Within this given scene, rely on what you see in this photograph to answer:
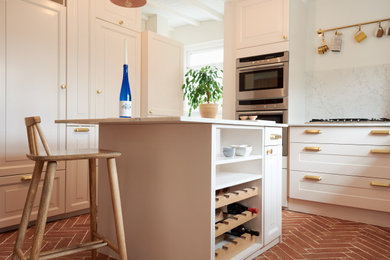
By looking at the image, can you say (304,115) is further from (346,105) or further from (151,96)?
(151,96)

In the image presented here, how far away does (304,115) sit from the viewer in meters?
3.89

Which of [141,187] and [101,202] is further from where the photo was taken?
[101,202]

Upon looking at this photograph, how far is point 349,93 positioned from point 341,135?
2.93 feet

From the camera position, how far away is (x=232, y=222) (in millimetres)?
1871

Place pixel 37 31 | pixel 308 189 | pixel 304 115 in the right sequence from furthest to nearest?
pixel 304 115 < pixel 308 189 < pixel 37 31

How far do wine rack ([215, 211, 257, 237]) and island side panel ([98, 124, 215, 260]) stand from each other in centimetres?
20

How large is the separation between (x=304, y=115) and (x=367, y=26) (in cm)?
122

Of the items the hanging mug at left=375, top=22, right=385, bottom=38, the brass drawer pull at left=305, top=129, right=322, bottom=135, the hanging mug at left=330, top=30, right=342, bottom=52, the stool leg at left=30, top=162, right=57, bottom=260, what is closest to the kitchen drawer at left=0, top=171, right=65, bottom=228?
the stool leg at left=30, top=162, right=57, bottom=260

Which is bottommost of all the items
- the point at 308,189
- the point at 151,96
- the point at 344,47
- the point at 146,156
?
the point at 308,189

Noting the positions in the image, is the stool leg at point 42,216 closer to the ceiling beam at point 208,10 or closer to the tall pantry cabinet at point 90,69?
the tall pantry cabinet at point 90,69

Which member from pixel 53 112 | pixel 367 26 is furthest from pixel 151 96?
pixel 367 26

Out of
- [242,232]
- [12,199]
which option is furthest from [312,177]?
[12,199]

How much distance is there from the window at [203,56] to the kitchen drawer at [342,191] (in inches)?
95.0

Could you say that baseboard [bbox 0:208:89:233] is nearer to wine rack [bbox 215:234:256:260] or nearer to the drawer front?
wine rack [bbox 215:234:256:260]
